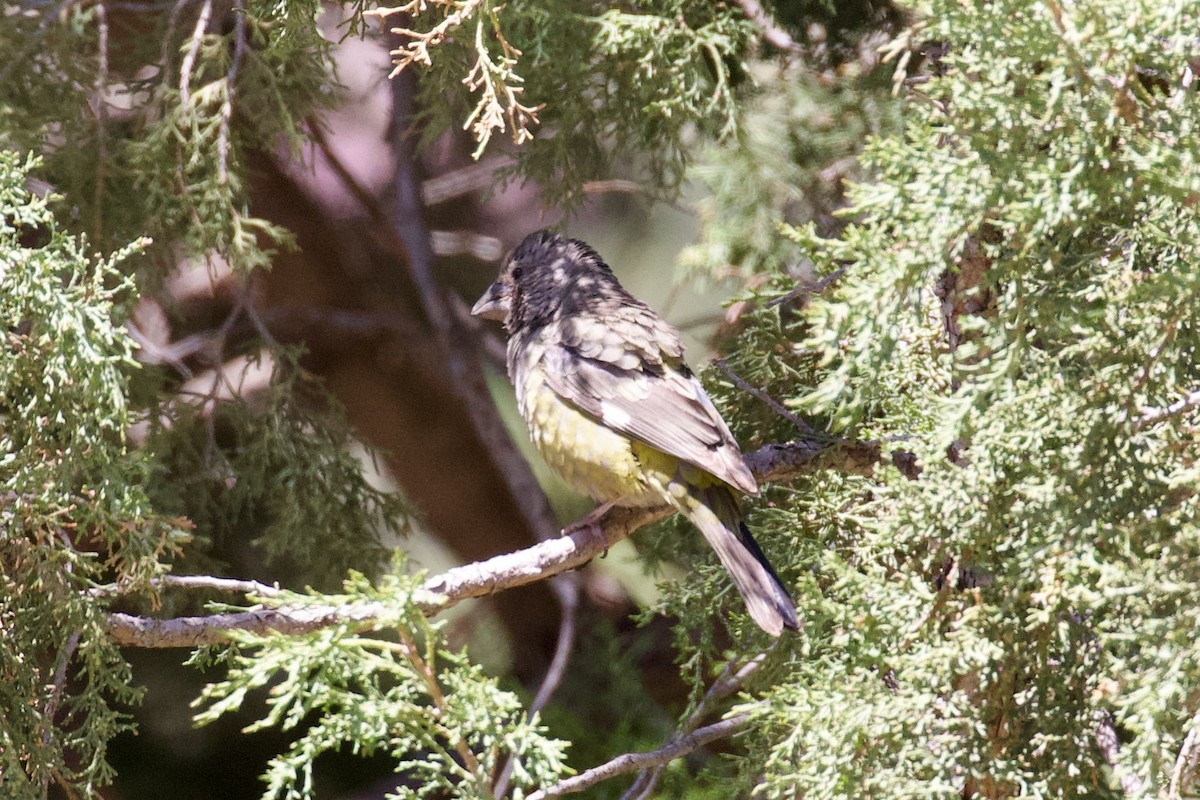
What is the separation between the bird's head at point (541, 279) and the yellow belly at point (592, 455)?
0.43 m

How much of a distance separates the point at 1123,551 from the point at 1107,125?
70 cm

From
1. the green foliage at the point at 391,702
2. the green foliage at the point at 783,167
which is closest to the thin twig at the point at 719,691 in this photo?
the green foliage at the point at 391,702

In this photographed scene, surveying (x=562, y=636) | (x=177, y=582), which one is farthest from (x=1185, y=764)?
(x=562, y=636)

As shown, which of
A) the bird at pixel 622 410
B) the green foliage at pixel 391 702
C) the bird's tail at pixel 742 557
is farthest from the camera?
the bird at pixel 622 410

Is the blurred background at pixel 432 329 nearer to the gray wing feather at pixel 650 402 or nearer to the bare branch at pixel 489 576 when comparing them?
the gray wing feather at pixel 650 402

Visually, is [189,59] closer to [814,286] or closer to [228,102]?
[228,102]

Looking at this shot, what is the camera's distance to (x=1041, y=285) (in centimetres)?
191

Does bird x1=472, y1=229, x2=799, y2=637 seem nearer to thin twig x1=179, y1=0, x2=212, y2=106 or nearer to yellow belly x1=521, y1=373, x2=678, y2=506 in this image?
yellow belly x1=521, y1=373, x2=678, y2=506

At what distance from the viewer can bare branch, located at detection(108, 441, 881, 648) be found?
243cm

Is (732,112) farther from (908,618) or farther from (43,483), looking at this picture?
(43,483)

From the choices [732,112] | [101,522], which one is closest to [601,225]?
[732,112]

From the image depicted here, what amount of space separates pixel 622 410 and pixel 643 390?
9 cm

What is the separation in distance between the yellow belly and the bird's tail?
17cm

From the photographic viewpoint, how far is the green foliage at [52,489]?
7.23 ft
